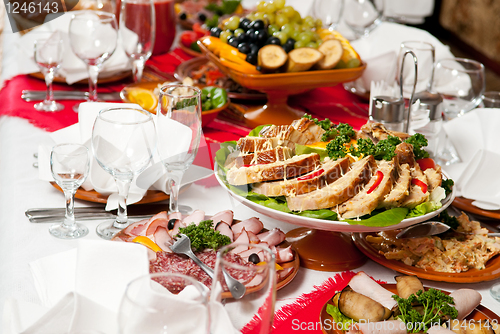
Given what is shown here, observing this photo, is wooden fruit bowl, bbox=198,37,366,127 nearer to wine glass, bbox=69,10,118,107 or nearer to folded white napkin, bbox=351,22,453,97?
wine glass, bbox=69,10,118,107

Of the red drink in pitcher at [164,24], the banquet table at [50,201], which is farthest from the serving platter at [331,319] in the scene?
the red drink in pitcher at [164,24]

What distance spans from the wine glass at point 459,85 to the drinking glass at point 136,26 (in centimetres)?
112

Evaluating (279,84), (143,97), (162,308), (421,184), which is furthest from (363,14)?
(162,308)

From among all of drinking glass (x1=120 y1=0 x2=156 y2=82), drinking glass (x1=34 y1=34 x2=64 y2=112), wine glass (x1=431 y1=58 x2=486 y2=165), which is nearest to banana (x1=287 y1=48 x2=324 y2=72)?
wine glass (x1=431 y1=58 x2=486 y2=165)

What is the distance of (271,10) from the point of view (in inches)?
79.0

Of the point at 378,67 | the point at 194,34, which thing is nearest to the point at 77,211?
the point at 378,67

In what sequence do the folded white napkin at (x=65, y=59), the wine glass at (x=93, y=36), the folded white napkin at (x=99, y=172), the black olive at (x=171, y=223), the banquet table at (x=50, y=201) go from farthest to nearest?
the folded white napkin at (x=65, y=59)
the wine glass at (x=93, y=36)
the folded white napkin at (x=99, y=172)
the black olive at (x=171, y=223)
the banquet table at (x=50, y=201)

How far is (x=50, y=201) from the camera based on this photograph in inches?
51.4

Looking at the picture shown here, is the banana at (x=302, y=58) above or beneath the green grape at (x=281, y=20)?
beneath

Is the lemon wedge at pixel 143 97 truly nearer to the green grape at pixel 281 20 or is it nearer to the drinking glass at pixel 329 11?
the green grape at pixel 281 20

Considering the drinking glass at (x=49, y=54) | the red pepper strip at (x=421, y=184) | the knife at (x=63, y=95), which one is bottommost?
the knife at (x=63, y=95)

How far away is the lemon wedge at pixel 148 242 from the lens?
1014mm

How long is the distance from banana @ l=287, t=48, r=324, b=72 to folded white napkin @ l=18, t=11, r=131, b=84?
78cm

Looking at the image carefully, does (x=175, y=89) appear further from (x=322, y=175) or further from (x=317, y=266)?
(x=317, y=266)
